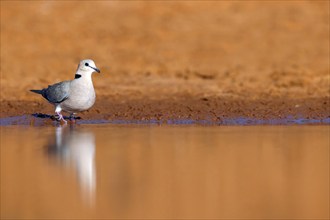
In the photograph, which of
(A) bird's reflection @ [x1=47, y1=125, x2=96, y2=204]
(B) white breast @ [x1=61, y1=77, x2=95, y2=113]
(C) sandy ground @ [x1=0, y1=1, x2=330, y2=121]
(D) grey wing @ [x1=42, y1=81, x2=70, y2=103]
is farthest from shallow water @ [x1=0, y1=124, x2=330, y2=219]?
(C) sandy ground @ [x1=0, y1=1, x2=330, y2=121]

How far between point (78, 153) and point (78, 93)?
2.67 meters

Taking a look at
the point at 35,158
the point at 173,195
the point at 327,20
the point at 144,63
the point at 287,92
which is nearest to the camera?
the point at 173,195

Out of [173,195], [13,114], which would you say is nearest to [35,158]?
[173,195]

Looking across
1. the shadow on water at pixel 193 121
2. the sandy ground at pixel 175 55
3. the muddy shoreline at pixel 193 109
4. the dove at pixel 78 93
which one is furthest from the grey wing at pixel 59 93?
the sandy ground at pixel 175 55

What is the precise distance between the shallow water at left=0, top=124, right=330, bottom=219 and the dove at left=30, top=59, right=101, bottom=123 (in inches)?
15.8

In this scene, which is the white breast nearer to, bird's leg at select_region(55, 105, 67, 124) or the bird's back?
the bird's back

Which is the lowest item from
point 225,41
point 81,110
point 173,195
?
point 173,195

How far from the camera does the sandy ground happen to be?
15219mm

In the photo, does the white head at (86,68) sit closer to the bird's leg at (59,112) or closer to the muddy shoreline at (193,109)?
the bird's leg at (59,112)

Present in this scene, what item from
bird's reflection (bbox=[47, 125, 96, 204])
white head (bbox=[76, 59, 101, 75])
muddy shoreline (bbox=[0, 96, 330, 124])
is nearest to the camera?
bird's reflection (bbox=[47, 125, 96, 204])

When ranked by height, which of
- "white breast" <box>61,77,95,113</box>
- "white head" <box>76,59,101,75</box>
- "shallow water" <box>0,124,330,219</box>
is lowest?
"shallow water" <box>0,124,330,219</box>

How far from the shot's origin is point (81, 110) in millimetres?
13539

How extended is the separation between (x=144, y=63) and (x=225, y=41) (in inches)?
71.4

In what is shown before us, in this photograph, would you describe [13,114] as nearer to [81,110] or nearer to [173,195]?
[81,110]
